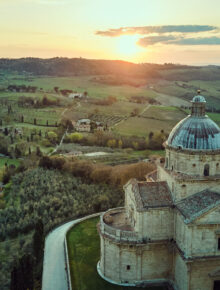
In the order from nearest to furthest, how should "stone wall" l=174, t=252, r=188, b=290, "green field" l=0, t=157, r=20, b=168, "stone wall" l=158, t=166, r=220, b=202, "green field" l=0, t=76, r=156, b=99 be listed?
1. "stone wall" l=174, t=252, r=188, b=290
2. "stone wall" l=158, t=166, r=220, b=202
3. "green field" l=0, t=157, r=20, b=168
4. "green field" l=0, t=76, r=156, b=99

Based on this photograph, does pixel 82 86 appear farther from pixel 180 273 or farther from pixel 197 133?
pixel 180 273

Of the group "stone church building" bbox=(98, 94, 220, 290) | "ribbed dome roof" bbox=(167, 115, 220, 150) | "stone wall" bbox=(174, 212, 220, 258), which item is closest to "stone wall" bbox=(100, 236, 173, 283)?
"stone church building" bbox=(98, 94, 220, 290)

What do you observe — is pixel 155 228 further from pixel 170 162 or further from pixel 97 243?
pixel 97 243

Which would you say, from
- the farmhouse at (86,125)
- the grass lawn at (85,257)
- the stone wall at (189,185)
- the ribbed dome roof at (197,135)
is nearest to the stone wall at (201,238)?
the stone wall at (189,185)

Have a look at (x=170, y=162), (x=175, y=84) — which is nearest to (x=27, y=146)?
(x=170, y=162)

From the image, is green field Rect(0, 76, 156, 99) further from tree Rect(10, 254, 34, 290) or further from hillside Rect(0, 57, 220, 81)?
tree Rect(10, 254, 34, 290)

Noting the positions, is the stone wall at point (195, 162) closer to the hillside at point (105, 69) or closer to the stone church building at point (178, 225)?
the stone church building at point (178, 225)
